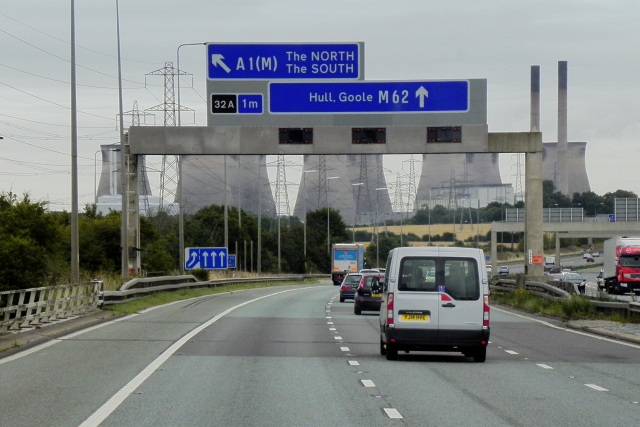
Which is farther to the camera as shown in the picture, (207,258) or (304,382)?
(207,258)

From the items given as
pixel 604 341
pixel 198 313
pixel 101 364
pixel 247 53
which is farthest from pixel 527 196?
pixel 101 364

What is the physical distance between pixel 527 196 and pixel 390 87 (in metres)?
8.67

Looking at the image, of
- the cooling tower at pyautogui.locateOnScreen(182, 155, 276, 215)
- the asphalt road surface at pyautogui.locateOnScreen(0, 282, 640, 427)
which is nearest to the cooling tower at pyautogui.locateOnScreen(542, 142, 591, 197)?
the cooling tower at pyautogui.locateOnScreen(182, 155, 276, 215)

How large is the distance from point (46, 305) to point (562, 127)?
461ft

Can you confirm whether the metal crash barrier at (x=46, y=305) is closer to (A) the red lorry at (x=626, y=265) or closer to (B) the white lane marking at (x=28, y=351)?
(B) the white lane marking at (x=28, y=351)

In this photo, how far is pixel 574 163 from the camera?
7367 inches

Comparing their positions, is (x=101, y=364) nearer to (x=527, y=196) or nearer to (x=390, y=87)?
(x=390, y=87)

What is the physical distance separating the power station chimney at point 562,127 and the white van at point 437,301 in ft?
446

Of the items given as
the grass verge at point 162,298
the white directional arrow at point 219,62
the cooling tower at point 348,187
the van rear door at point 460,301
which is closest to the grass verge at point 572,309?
the van rear door at point 460,301

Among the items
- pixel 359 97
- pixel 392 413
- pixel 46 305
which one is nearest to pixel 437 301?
pixel 392 413

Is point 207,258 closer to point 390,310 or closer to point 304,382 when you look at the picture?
point 390,310

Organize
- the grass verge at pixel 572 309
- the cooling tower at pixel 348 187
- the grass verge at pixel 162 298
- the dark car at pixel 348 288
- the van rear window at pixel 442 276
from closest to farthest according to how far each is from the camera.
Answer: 1. the van rear window at pixel 442 276
2. the grass verge at pixel 572 309
3. the grass verge at pixel 162 298
4. the dark car at pixel 348 288
5. the cooling tower at pixel 348 187

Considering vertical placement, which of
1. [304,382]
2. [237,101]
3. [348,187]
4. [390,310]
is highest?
[237,101]

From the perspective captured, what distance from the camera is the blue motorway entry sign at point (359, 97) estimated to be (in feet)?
129
